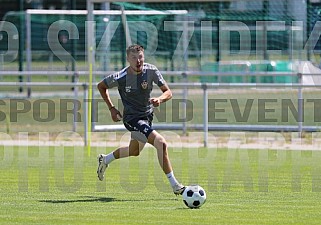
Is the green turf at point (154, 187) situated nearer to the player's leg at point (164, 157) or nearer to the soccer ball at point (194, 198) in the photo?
the soccer ball at point (194, 198)

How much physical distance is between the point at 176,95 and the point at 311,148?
8.67 metres

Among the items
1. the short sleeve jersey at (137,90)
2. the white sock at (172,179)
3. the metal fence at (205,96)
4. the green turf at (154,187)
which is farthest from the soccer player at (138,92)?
the metal fence at (205,96)

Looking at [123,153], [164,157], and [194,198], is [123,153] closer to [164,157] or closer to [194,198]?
[164,157]

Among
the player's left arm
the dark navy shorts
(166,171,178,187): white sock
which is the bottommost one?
(166,171,178,187): white sock

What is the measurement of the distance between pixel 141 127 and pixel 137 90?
1.62 ft

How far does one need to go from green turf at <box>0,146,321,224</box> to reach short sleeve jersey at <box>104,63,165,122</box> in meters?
1.07

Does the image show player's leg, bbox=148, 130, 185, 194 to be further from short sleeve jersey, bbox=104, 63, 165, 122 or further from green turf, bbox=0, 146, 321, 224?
short sleeve jersey, bbox=104, 63, 165, 122

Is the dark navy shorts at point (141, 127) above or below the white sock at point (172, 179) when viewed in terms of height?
above

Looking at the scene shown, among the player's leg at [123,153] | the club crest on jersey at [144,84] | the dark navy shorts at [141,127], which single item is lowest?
the player's leg at [123,153]

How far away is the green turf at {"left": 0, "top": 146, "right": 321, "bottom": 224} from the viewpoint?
9.69 meters

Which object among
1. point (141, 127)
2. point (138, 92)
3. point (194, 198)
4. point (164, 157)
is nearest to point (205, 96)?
point (138, 92)

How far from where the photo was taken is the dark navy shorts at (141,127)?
37.2 feet

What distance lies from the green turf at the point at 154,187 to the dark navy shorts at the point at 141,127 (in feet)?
2.48

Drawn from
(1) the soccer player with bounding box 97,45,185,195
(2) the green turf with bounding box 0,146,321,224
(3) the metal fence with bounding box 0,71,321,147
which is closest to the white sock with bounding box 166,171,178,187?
(2) the green turf with bounding box 0,146,321,224
